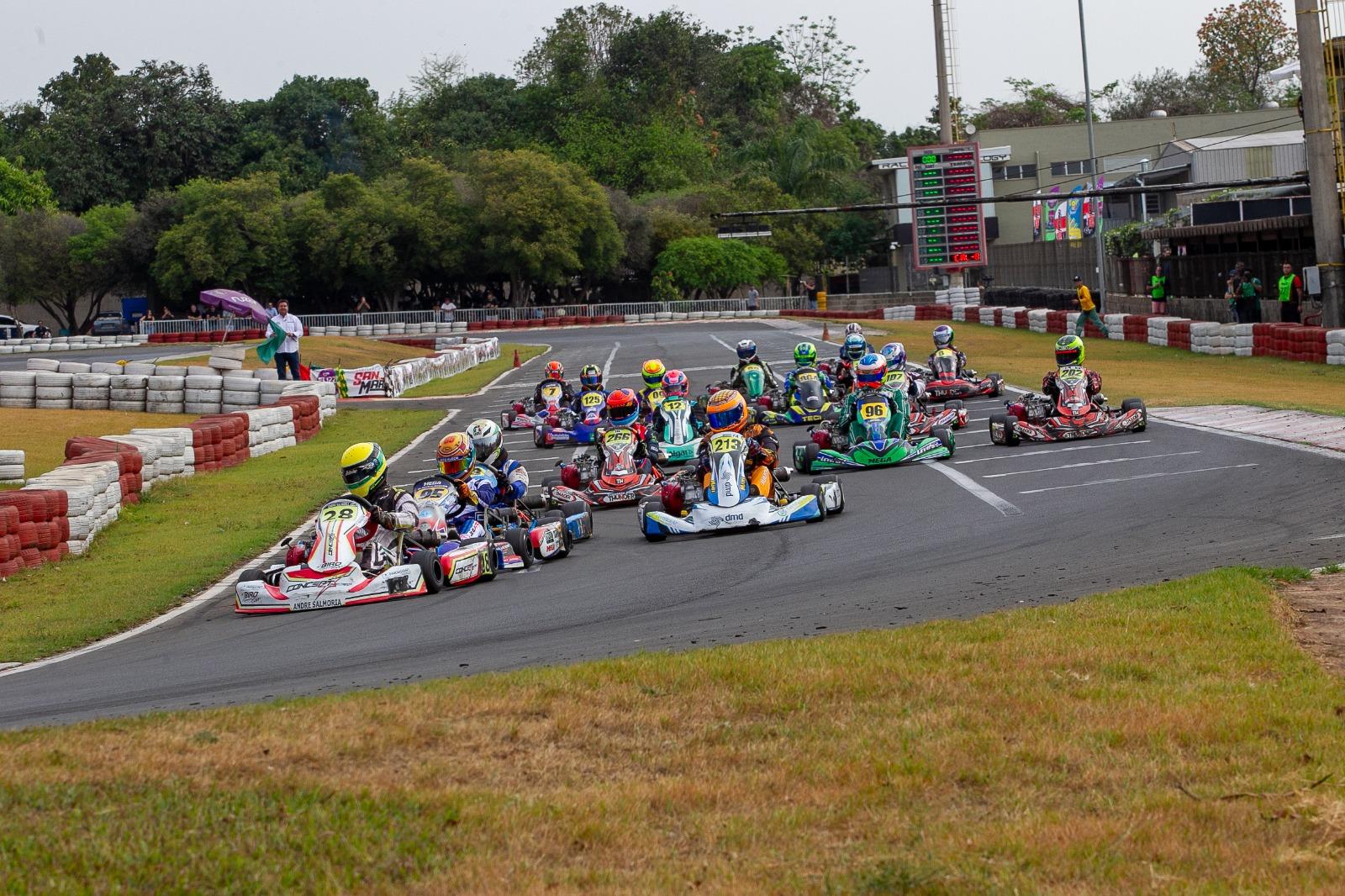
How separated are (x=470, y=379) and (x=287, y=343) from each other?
30.2ft

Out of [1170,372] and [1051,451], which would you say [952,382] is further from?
[1170,372]

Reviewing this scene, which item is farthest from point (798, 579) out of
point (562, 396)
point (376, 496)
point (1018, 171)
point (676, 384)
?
point (1018, 171)

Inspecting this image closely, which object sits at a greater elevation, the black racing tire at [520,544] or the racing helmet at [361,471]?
the racing helmet at [361,471]

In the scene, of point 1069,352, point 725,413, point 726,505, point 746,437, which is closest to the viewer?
point 726,505

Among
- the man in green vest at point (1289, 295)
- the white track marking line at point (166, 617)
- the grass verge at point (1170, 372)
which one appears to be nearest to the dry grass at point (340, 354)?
the grass verge at point (1170, 372)

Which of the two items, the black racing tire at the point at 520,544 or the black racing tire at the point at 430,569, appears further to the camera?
the black racing tire at the point at 520,544

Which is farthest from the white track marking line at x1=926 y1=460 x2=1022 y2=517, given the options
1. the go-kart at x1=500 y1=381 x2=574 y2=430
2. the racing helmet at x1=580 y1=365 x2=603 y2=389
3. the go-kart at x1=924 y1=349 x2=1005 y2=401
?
the go-kart at x1=500 y1=381 x2=574 y2=430

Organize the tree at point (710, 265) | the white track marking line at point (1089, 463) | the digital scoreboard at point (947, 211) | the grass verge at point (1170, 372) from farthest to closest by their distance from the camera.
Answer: the tree at point (710, 265)
the digital scoreboard at point (947, 211)
the grass verge at point (1170, 372)
the white track marking line at point (1089, 463)

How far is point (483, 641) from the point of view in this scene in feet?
29.5

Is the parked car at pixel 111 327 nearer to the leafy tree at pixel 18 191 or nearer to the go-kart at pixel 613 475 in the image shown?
the leafy tree at pixel 18 191

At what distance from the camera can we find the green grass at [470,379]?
3450 cm

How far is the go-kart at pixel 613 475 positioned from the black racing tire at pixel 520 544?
3.46m

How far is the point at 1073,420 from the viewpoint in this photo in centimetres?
1806

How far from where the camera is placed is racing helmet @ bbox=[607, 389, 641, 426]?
675 inches
